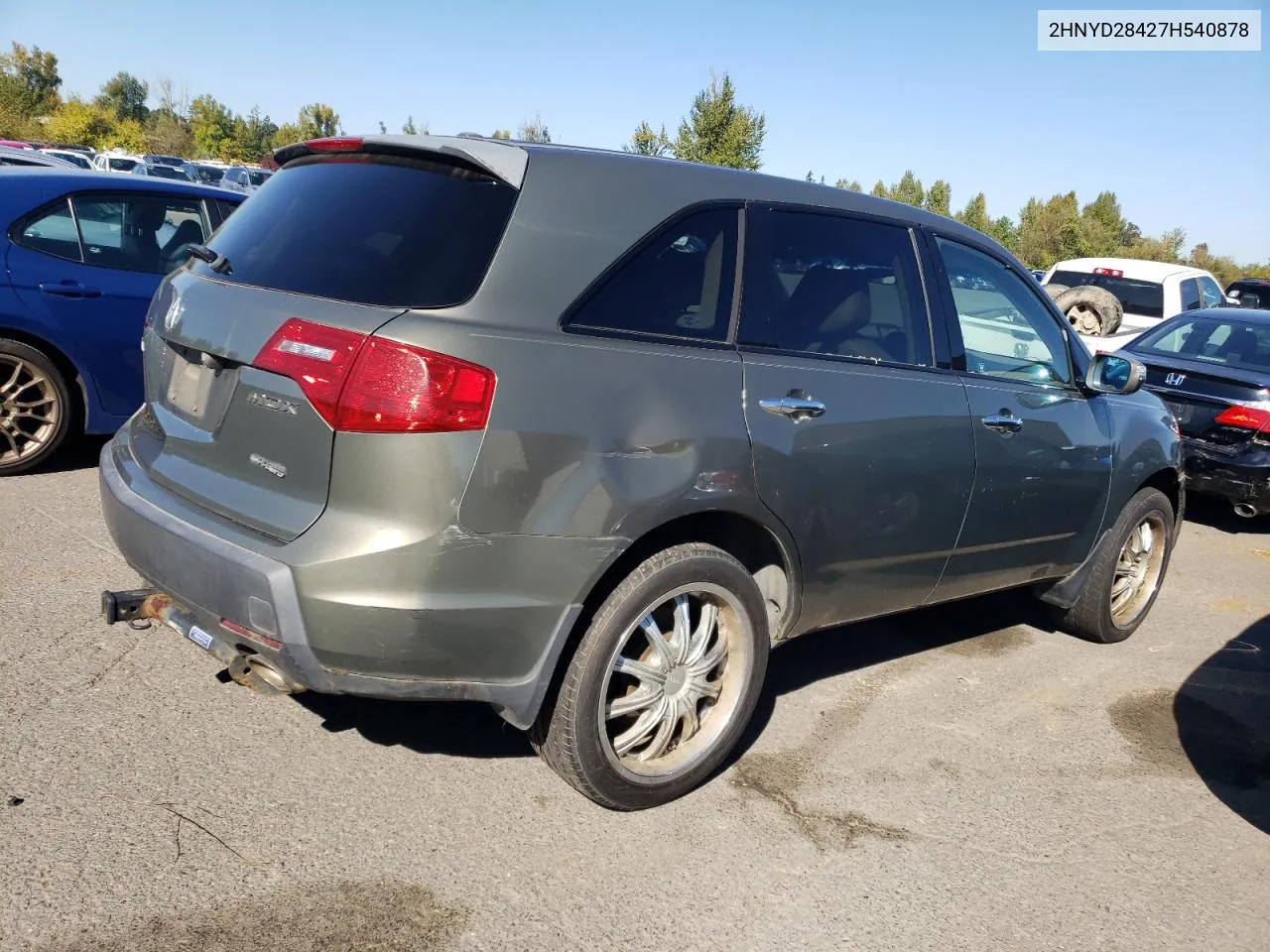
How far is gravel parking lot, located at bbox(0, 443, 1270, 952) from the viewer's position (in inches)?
104

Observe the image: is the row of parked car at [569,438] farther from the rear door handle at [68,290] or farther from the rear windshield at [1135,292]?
the rear windshield at [1135,292]

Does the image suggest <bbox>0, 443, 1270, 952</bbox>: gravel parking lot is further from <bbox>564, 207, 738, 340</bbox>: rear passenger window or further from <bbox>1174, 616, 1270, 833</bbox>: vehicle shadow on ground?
<bbox>564, 207, 738, 340</bbox>: rear passenger window

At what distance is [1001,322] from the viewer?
4.42 metres

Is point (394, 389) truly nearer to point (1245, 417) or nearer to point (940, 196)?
point (1245, 417)

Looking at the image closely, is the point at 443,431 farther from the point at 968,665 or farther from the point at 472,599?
the point at 968,665

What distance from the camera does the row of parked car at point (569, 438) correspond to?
8.52 feet

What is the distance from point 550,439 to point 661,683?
919 millimetres

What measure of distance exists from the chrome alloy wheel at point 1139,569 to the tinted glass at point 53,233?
5.79m

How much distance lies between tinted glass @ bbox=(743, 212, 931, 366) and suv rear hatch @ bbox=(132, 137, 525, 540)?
2.96 feet

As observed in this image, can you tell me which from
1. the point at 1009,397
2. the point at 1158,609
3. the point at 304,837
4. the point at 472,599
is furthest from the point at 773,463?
the point at 1158,609

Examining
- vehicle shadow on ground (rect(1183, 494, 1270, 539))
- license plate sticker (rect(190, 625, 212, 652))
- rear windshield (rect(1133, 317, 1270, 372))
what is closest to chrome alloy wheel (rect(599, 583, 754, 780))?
license plate sticker (rect(190, 625, 212, 652))

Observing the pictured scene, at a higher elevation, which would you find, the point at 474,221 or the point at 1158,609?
the point at 474,221

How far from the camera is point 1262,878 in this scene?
3236 mm

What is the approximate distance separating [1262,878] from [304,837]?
2844 mm
